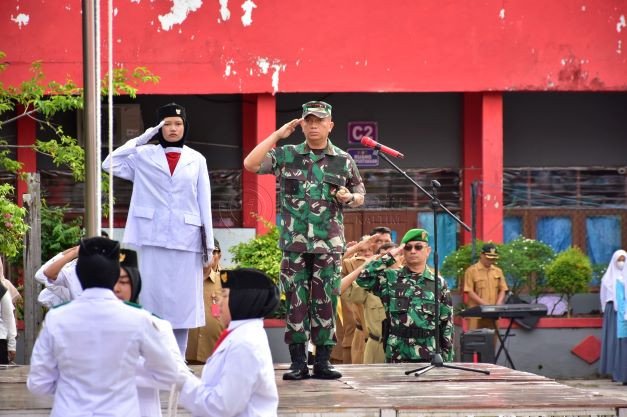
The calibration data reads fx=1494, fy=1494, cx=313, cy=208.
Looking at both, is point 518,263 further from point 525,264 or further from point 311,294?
point 311,294

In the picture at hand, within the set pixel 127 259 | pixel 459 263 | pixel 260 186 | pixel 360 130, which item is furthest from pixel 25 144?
pixel 127 259

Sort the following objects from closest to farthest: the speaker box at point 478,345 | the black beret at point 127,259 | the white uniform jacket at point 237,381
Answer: the white uniform jacket at point 237,381 < the black beret at point 127,259 < the speaker box at point 478,345

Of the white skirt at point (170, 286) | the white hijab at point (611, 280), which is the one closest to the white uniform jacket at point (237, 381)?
the white skirt at point (170, 286)

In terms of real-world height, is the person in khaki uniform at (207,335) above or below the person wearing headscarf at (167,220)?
below

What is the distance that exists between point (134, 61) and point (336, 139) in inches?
145

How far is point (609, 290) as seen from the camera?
19.3 m

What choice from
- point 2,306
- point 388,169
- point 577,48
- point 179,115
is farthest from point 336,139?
point 179,115

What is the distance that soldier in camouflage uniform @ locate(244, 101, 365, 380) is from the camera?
966 cm

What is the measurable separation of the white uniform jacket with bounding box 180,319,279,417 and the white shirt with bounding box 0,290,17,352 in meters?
7.50

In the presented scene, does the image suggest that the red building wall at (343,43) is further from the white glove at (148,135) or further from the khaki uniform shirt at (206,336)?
the white glove at (148,135)

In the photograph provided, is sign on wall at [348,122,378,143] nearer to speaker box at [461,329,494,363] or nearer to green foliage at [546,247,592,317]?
green foliage at [546,247,592,317]

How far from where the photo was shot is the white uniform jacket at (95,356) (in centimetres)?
641

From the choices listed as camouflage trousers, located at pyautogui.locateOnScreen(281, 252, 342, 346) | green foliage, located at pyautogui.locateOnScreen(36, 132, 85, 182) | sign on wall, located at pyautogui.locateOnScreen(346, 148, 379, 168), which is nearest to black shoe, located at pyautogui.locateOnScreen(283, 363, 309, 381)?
camouflage trousers, located at pyautogui.locateOnScreen(281, 252, 342, 346)

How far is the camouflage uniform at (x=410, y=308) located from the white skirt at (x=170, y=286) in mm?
2206
